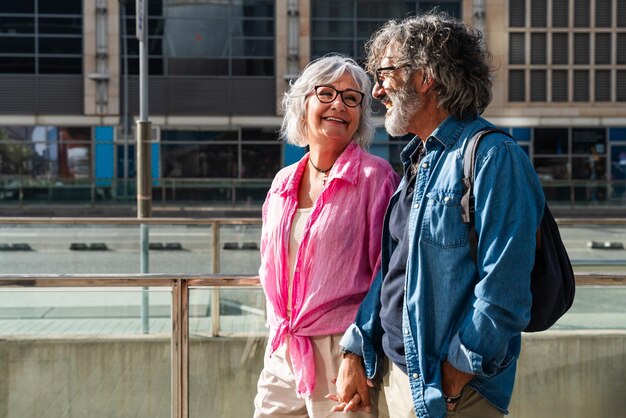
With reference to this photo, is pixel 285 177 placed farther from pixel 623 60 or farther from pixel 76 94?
pixel 623 60

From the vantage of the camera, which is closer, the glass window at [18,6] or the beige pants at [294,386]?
the beige pants at [294,386]

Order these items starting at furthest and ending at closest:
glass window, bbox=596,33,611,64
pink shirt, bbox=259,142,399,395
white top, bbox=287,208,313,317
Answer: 1. glass window, bbox=596,33,611,64
2. white top, bbox=287,208,313,317
3. pink shirt, bbox=259,142,399,395

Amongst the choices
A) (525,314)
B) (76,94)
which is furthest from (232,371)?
(76,94)

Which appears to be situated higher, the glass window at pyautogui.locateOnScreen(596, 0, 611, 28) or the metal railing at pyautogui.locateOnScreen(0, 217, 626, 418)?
the glass window at pyautogui.locateOnScreen(596, 0, 611, 28)

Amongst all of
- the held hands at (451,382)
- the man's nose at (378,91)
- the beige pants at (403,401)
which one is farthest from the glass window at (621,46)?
the held hands at (451,382)

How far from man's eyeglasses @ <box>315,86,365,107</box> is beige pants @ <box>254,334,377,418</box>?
0.81 m

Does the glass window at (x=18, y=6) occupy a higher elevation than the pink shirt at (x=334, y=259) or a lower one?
higher

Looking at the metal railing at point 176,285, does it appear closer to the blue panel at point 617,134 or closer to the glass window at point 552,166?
the glass window at point 552,166

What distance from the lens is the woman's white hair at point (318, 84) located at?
291 centimetres

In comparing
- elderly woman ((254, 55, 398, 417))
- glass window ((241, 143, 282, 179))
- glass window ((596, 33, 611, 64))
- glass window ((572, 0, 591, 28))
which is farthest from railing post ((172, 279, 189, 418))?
glass window ((596, 33, 611, 64))

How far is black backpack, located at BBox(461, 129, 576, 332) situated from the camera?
219cm

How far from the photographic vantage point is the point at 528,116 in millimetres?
31234

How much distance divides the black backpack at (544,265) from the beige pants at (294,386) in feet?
2.29

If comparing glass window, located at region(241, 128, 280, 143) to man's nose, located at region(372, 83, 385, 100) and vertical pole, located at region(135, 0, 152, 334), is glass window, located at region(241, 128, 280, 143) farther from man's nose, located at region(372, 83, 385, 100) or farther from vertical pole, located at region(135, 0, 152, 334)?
man's nose, located at region(372, 83, 385, 100)
